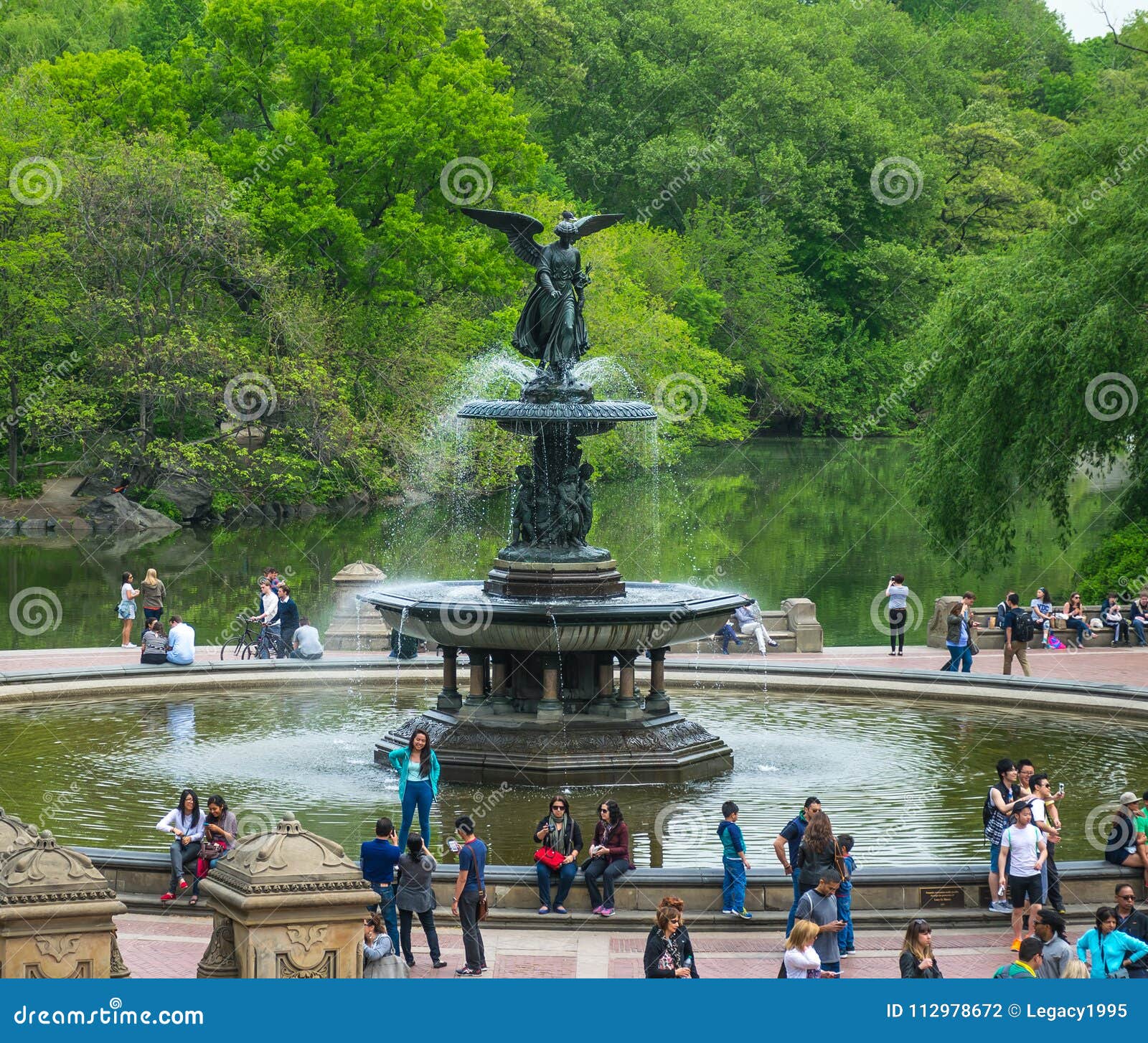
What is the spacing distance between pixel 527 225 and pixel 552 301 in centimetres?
97

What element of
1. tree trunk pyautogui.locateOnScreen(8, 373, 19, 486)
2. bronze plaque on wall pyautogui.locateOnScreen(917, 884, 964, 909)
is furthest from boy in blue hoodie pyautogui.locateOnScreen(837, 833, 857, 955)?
tree trunk pyautogui.locateOnScreen(8, 373, 19, 486)

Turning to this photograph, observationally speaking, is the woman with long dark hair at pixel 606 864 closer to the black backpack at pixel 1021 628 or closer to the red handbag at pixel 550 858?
the red handbag at pixel 550 858

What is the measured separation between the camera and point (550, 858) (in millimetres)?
15234

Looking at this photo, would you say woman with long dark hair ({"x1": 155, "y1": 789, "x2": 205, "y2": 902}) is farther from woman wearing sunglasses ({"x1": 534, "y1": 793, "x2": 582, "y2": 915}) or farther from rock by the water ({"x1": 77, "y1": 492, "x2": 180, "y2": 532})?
rock by the water ({"x1": 77, "y1": 492, "x2": 180, "y2": 532})

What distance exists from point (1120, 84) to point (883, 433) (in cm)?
2352

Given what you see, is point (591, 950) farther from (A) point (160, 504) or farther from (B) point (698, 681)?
(A) point (160, 504)

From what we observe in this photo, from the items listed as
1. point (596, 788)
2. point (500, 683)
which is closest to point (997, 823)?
point (596, 788)

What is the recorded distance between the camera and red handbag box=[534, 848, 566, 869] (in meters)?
15.2

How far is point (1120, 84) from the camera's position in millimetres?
84562

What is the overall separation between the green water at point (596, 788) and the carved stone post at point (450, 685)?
1113 millimetres

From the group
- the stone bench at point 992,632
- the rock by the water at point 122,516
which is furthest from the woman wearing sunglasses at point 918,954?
the rock by the water at point 122,516

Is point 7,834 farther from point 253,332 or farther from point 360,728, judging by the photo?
point 253,332

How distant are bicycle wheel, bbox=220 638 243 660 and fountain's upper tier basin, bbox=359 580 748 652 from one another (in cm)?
977

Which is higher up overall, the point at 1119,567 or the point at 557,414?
the point at 557,414
